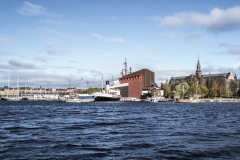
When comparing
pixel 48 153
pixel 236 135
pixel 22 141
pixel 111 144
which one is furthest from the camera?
pixel 236 135

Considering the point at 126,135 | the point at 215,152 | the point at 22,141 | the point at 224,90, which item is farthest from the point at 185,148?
the point at 224,90

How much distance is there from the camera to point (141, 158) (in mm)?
14688

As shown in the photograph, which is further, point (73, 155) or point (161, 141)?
point (161, 141)

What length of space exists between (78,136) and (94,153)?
21.1 ft

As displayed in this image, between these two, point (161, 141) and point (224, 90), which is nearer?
point (161, 141)

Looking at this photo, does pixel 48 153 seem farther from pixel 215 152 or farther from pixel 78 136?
pixel 215 152

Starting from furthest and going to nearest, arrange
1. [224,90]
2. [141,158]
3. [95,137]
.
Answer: [224,90]
[95,137]
[141,158]

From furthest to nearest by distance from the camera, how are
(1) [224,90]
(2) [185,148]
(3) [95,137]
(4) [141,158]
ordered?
1. (1) [224,90]
2. (3) [95,137]
3. (2) [185,148]
4. (4) [141,158]

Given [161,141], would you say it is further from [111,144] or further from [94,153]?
[94,153]

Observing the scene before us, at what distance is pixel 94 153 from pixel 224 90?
186 meters

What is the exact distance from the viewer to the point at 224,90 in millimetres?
189125

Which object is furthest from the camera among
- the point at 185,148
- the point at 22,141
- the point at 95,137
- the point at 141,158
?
the point at 95,137

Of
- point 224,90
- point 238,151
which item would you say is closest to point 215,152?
point 238,151

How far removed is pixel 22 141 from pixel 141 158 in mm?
9117
